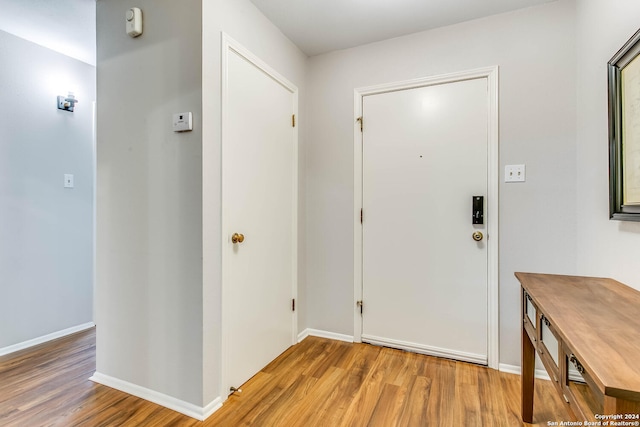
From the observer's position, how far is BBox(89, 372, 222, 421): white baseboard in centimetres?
158

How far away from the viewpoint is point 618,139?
1.37m

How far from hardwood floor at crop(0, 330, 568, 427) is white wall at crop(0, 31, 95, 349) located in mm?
431

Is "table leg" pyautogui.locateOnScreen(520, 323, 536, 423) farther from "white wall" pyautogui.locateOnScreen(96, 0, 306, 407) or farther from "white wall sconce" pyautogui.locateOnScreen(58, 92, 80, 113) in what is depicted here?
"white wall sconce" pyautogui.locateOnScreen(58, 92, 80, 113)

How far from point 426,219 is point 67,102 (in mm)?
3033

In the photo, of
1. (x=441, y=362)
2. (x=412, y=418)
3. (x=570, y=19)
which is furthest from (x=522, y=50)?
(x=412, y=418)

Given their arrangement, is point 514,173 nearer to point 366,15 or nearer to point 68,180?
point 366,15

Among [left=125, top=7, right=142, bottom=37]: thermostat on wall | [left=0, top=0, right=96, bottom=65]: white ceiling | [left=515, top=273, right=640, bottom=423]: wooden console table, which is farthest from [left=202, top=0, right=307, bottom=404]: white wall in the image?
[left=515, top=273, right=640, bottom=423]: wooden console table

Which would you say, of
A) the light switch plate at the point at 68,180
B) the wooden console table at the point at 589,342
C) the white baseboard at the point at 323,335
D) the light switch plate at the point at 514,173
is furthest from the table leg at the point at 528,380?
the light switch plate at the point at 68,180

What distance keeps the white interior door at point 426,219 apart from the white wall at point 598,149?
495 millimetres

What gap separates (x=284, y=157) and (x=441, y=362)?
5.98ft

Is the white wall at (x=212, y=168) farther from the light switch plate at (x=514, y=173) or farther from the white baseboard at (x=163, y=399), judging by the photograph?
the light switch plate at (x=514, y=173)

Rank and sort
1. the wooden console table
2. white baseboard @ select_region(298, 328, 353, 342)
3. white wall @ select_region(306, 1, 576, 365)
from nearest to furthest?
the wooden console table → white wall @ select_region(306, 1, 576, 365) → white baseboard @ select_region(298, 328, 353, 342)

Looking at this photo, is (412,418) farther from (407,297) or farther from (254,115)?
(254,115)

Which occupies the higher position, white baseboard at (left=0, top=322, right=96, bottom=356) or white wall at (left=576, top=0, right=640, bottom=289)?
white wall at (left=576, top=0, right=640, bottom=289)
